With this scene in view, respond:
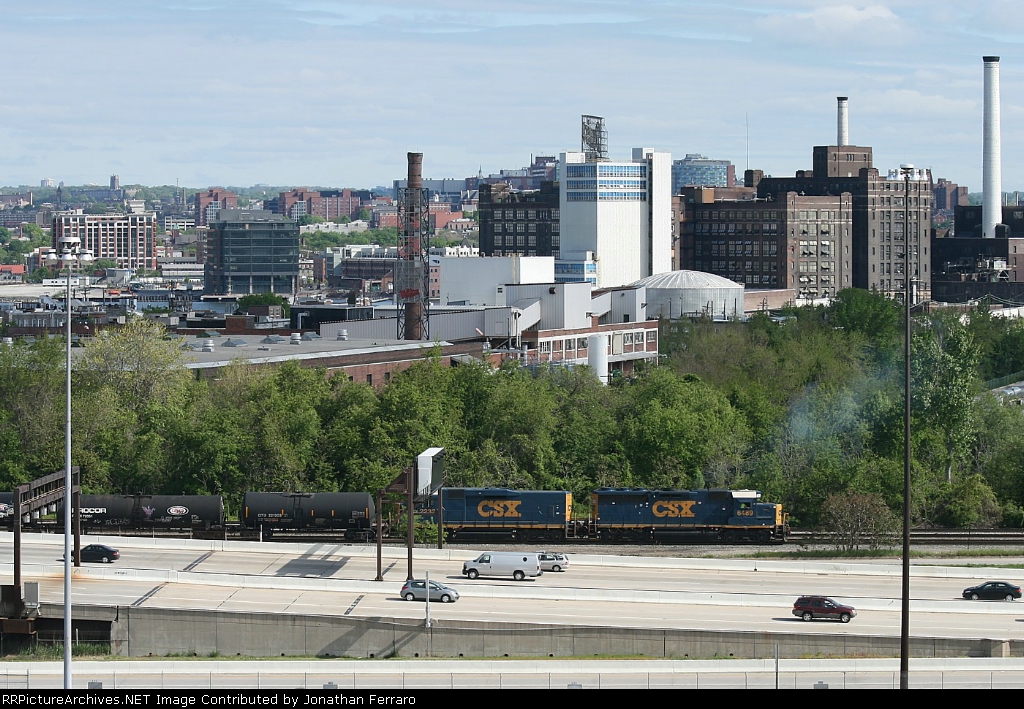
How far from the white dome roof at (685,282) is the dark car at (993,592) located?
367 ft

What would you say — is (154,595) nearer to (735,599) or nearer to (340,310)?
(735,599)

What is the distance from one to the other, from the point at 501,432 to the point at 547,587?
74.3 ft

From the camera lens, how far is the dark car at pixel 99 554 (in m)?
51.5

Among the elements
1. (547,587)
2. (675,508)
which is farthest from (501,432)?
(547,587)

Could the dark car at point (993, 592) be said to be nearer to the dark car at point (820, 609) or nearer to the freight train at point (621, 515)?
the dark car at point (820, 609)

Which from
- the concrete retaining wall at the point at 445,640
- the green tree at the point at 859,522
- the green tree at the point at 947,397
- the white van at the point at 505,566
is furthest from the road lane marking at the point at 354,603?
the green tree at the point at 947,397

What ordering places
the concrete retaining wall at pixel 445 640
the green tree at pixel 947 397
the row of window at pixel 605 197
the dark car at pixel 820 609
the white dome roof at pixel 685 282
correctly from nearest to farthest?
the concrete retaining wall at pixel 445 640, the dark car at pixel 820 609, the green tree at pixel 947 397, the white dome roof at pixel 685 282, the row of window at pixel 605 197

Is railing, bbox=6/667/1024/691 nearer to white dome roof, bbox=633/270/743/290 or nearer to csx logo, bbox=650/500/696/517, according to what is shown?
csx logo, bbox=650/500/696/517

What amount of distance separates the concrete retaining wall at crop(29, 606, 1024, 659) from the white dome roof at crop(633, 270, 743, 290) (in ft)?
387

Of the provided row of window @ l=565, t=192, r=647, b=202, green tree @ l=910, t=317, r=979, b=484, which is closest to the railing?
green tree @ l=910, t=317, r=979, b=484

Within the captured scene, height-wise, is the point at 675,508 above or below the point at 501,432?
below

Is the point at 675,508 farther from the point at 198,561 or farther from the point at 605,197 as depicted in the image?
the point at 605,197

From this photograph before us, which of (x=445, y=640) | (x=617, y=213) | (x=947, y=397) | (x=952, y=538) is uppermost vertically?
(x=617, y=213)

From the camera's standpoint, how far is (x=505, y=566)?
4859cm
